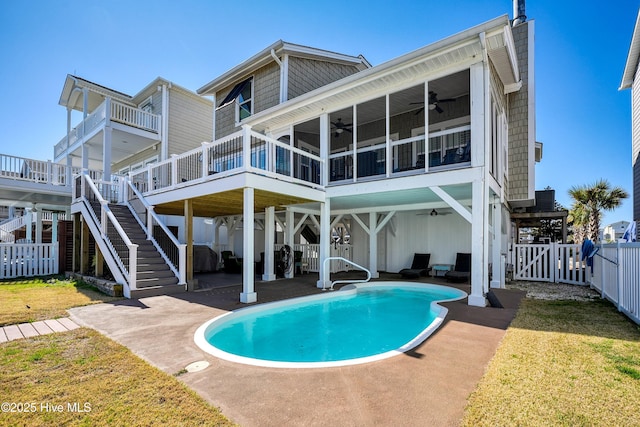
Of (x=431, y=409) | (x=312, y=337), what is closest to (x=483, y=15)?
(x=312, y=337)

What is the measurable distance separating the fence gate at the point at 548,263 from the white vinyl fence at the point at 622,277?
275cm

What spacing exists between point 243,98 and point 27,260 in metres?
10.5

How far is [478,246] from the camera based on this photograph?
22.3 feet

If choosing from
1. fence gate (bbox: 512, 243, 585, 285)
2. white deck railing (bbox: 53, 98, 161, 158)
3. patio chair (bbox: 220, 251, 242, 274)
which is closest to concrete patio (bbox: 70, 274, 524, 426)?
fence gate (bbox: 512, 243, 585, 285)

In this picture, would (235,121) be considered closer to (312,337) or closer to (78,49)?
(78,49)

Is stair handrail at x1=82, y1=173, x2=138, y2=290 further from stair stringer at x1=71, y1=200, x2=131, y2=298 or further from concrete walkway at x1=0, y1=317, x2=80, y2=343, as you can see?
concrete walkway at x1=0, y1=317, x2=80, y2=343

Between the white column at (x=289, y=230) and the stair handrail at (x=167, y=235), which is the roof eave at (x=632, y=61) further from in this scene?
the stair handrail at (x=167, y=235)

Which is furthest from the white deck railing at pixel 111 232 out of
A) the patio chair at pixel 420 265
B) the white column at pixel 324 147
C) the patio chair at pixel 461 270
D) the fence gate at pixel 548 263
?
the fence gate at pixel 548 263

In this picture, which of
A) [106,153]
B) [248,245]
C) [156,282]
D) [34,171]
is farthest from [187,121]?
[248,245]

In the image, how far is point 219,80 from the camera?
14.4m

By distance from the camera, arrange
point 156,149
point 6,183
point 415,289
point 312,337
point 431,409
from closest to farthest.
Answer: point 431,409, point 312,337, point 415,289, point 6,183, point 156,149

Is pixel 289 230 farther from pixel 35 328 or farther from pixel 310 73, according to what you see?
pixel 35 328

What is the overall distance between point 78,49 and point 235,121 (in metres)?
7.48

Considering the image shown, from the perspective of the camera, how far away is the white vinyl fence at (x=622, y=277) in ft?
17.5
